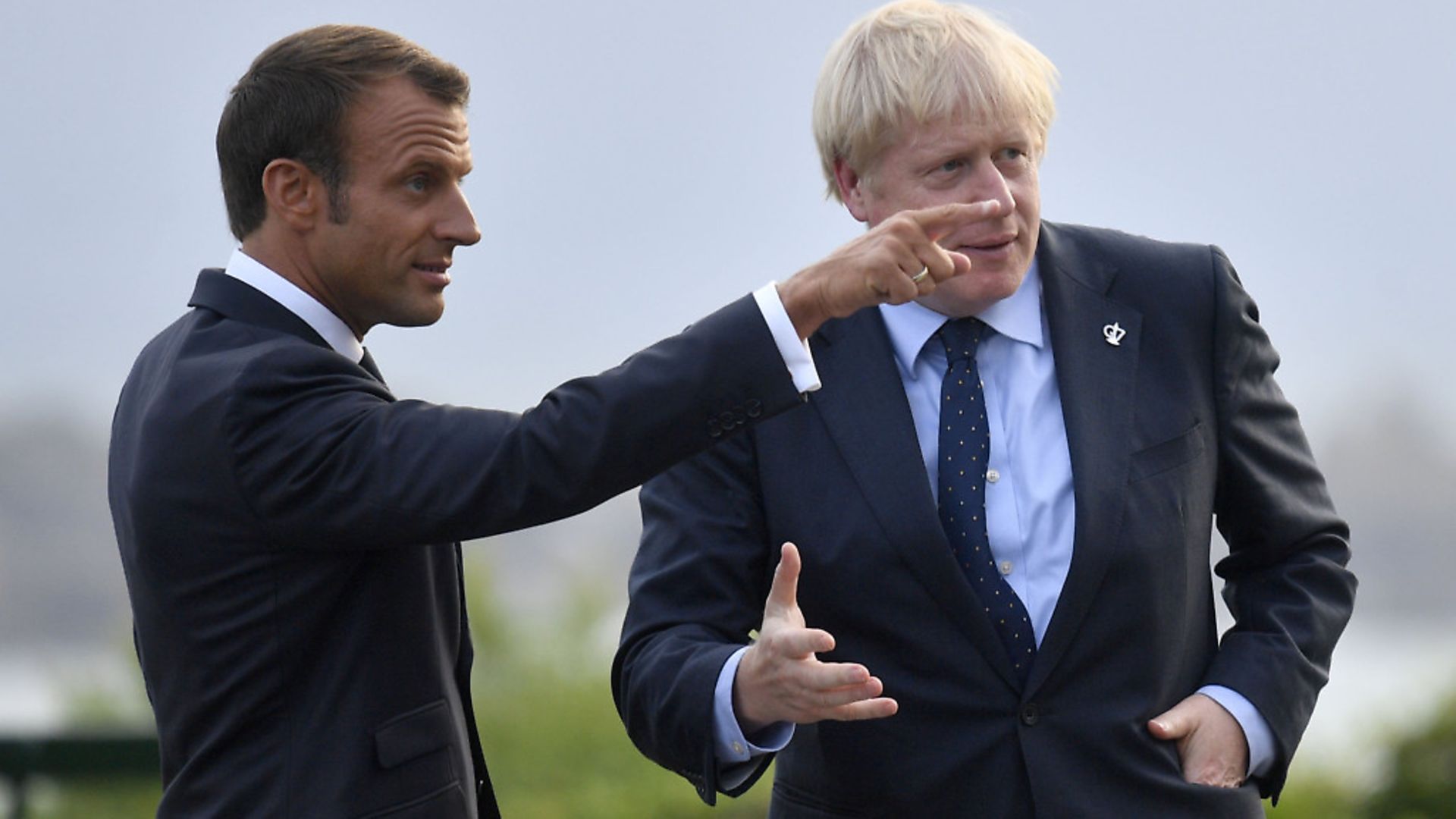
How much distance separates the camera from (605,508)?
5785mm

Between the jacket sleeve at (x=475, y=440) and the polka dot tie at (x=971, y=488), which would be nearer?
the jacket sleeve at (x=475, y=440)

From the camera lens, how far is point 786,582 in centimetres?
219

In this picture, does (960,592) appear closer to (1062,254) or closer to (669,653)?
(669,653)

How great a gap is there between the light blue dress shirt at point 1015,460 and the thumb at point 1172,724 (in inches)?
2.5

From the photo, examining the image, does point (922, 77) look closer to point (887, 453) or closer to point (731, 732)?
point (887, 453)

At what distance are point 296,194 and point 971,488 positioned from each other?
1.02 m

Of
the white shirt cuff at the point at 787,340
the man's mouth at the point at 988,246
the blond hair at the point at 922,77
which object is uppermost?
the blond hair at the point at 922,77

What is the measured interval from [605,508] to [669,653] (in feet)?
11.1

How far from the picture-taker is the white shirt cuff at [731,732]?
7.68 ft

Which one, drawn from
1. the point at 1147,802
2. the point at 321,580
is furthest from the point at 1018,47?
the point at 321,580

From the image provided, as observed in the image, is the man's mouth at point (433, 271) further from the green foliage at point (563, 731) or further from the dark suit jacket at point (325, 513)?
the green foliage at point (563, 731)

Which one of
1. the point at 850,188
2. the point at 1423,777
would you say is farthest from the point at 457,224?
the point at 1423,777

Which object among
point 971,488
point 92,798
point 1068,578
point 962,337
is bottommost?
point 92,798

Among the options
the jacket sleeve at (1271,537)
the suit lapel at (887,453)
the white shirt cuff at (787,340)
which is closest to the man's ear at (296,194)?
the white shirt cuff at (787,340)
